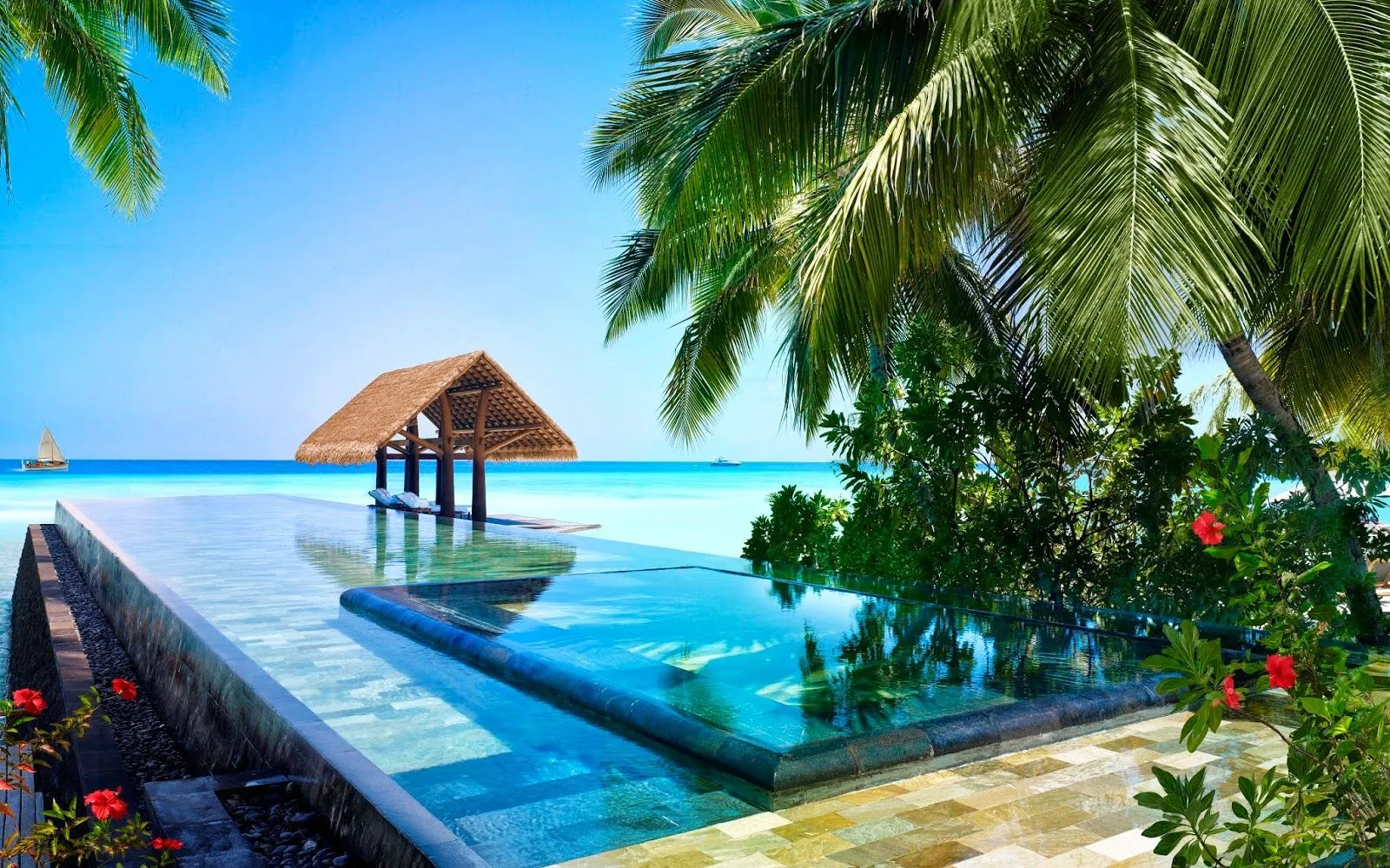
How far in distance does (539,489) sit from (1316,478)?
39.9 metres

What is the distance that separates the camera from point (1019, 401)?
5.94 meters

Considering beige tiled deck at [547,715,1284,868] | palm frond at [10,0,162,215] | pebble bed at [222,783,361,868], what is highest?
palm frond at [10,0,162,215]

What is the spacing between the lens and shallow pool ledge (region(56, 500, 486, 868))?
2.27 m

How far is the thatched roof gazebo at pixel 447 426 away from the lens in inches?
495

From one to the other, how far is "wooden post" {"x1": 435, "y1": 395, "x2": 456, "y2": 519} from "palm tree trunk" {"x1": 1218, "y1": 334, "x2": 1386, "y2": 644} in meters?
9.55

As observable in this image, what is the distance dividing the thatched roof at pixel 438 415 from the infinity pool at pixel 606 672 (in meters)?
4.97

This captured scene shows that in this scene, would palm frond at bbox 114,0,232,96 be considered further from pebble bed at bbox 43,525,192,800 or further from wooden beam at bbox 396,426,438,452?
pebble bed at bbox 43,525,192,800

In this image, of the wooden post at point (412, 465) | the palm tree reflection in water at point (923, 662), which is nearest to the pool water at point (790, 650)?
the palm tree reflection in water at point (923, 662)

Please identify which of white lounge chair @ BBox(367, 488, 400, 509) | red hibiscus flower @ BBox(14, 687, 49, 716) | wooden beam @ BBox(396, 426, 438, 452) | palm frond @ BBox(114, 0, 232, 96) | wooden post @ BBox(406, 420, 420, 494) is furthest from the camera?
white lounge chair @ BBox(367, 488, 400, 509)

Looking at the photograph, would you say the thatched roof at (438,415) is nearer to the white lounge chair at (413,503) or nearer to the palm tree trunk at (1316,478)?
the white lounge chair at (413,503)

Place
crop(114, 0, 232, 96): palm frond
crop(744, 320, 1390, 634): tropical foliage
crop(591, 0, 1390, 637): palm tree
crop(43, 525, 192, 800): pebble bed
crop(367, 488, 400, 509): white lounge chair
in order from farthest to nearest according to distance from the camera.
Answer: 1. crop(367, 488, 400, 509): white lounge chair
2. crop(114, 0, 232, 96): palm frond
3. crop(744, 320, 1390, 634): tropical foliage
4. crop(43, 525, 192, 800): pebble bed
5. crop(591, 0, 1390, 637): palm tree

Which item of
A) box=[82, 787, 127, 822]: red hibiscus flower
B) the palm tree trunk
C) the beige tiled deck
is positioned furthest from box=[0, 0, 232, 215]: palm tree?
the palm tree trunk

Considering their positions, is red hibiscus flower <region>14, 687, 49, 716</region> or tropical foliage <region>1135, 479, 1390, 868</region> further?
red hibiscus flower <region>14, 687, 49, 716</region>

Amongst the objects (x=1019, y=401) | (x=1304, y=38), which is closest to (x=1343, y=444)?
(x=1019, y=401)
